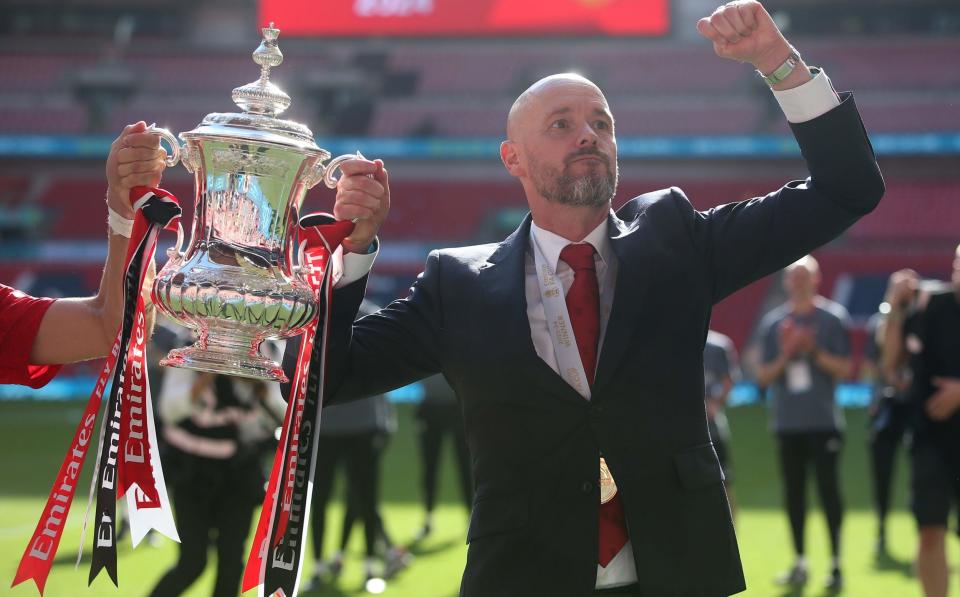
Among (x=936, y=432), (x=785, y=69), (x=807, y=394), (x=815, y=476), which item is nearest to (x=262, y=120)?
(x=785, y=69)

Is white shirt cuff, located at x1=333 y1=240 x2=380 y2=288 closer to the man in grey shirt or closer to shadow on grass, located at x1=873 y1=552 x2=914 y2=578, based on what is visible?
the man in grey shirt

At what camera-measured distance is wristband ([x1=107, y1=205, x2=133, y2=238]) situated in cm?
263

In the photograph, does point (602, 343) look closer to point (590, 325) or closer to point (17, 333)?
point (590, 325)

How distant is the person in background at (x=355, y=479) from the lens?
685 cm

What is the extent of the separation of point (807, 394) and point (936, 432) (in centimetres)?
184

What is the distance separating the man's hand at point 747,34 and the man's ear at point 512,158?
0.53m

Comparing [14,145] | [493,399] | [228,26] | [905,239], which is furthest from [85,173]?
[493,399]

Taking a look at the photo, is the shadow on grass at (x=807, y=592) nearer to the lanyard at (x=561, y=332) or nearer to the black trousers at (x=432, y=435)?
the black trousers at (x=432, y=435)

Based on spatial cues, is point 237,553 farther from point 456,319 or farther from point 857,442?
point 857,442

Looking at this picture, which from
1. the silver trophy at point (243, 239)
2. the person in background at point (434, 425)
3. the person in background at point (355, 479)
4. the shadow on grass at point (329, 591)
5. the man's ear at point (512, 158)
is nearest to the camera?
the silver trophy at point (243, 239)

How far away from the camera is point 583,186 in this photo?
2549 millimetres

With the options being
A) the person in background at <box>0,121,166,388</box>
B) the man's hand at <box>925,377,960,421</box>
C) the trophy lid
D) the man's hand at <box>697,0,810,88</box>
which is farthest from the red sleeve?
the man's hand at <box>925,377,960,421</box>

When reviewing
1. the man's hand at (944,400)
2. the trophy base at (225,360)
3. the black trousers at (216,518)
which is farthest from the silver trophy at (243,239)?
the man's hand at (944,400)

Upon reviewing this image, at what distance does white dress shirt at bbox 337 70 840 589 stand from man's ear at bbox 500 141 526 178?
132 millimetres
